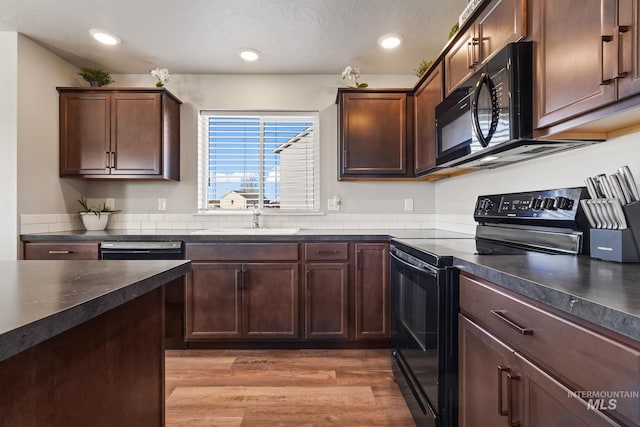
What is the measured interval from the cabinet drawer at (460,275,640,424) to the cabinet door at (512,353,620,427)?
0.02 metres

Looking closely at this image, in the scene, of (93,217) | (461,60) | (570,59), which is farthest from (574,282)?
(93,217)

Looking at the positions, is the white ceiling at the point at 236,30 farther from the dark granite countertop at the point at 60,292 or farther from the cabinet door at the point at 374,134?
the dark granite countertop at the point at 60,292

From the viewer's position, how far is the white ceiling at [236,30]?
2.10 metres

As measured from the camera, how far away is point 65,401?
2.37 ft

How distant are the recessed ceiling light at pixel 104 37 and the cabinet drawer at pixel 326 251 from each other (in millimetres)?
2190

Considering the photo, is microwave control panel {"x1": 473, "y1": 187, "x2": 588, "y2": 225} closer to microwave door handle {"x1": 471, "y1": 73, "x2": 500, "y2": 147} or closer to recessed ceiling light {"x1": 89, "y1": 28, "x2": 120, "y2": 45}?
microwave door handle {"x1": 471, "y1": 73, "x2": 500, "y2": 147}

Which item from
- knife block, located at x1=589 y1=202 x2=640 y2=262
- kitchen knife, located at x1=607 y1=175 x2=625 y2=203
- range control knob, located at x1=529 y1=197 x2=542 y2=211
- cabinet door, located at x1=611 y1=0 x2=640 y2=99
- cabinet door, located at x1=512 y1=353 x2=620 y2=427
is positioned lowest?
cabinet door, located at x1=512 y1=353 x2=620 y2=427

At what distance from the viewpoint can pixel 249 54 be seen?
106 inches

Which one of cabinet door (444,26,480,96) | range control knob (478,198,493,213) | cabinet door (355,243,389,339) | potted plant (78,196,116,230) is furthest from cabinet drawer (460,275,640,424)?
potted plant (78,196,116,230)

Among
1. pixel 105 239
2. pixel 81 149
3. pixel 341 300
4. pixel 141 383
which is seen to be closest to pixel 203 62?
pixel 81 149

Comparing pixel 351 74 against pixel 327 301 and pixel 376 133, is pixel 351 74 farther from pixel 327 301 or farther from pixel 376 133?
pixel 327 301

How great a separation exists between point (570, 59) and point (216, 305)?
251cm

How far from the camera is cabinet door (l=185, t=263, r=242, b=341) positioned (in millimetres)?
2477

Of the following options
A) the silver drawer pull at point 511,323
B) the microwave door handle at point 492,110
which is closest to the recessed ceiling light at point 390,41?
the microwave door handle at point 492,110
